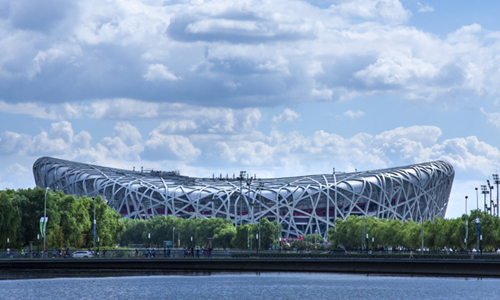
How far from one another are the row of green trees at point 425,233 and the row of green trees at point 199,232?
41.5ft

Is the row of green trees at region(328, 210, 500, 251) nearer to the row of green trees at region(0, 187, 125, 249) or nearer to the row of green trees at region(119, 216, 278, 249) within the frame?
the row of green trees at region(119, 216, 278, 249)

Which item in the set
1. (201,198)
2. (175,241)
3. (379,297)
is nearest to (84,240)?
(175,241)

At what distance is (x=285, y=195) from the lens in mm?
167625

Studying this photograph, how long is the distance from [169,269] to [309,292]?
76.0ft

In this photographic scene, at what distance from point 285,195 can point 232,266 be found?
9169 cm

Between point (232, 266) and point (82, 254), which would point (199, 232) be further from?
point (232, 266)

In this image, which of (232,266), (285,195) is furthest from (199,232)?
(232,266)

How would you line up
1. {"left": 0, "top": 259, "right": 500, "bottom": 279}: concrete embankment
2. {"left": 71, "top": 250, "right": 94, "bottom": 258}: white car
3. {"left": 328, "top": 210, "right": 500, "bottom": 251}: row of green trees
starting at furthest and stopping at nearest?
{"left": 328, "top": 210, "right": 500, "bottom": 251}: row of green trees, {"left": 71, "top": 250, "right": 94, "bottom": 258}: white car, {"left": 0, "top": 259, "right": 500, "bottom": 279}: concrete embankment


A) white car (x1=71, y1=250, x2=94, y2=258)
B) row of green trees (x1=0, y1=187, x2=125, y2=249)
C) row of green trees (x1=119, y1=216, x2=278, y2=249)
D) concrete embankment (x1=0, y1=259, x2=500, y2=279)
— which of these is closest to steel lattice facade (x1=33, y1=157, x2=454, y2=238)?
row of green trees (x1=119, y1=216, x2=278, y2=249)

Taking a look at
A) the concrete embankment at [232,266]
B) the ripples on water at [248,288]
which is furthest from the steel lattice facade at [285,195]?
the ripples on water at [248,288]

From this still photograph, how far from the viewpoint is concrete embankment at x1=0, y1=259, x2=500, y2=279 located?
2758 inches

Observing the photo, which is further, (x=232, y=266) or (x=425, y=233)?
A: (x=425, y=233)

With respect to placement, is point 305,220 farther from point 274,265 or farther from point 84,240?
point 274,265

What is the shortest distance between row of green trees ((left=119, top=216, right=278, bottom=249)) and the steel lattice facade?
18459mm
